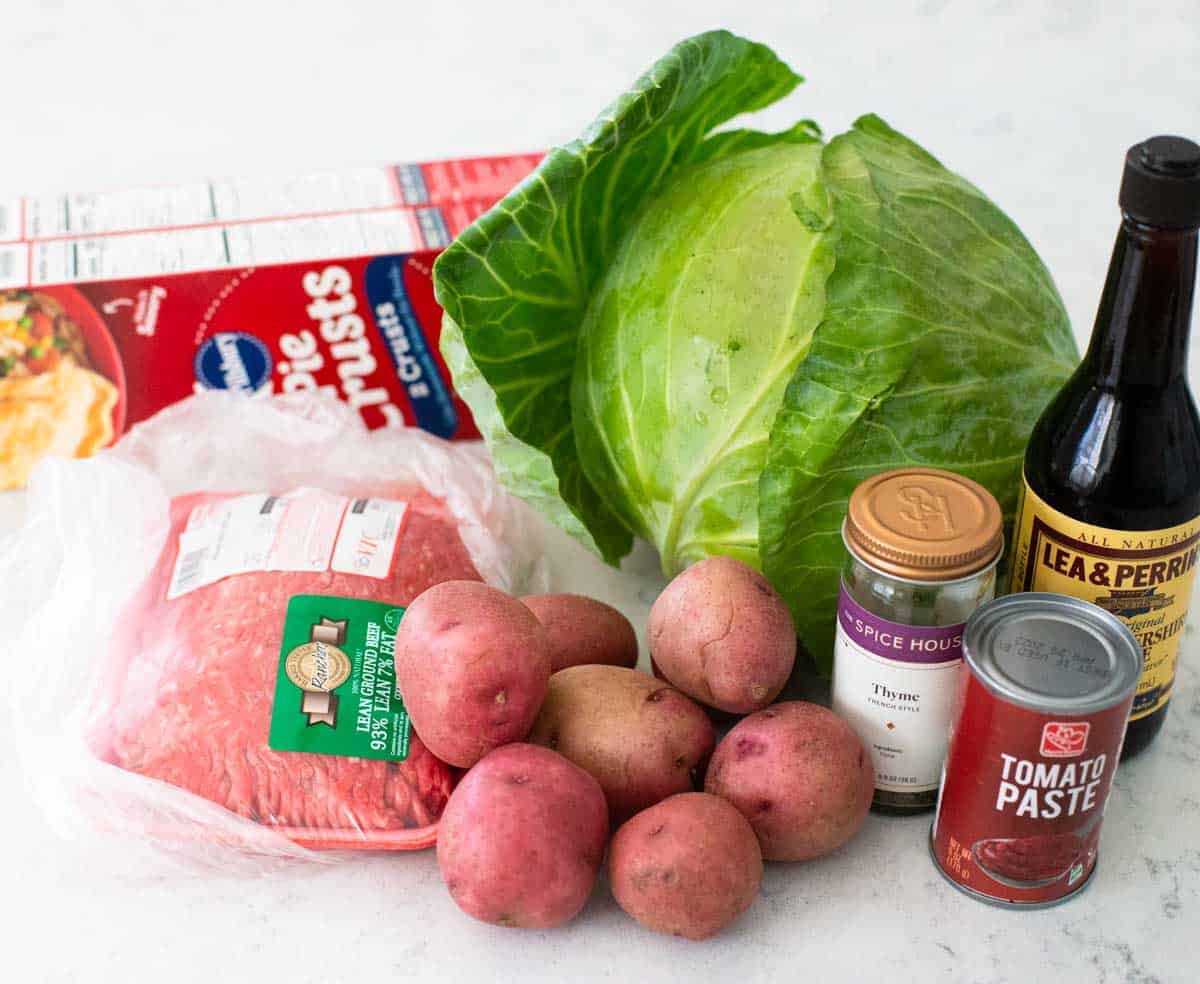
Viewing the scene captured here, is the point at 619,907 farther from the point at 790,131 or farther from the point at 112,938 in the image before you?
the point at 790,131

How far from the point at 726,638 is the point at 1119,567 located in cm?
31

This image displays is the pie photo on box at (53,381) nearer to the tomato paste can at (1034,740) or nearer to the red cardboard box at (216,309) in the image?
the red cardboard box at (216,309)

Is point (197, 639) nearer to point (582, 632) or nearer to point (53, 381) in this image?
point (582, 632)

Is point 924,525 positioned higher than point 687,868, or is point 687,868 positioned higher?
point 924,525

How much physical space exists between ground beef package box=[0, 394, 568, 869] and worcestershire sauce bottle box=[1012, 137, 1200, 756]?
0.54 meters

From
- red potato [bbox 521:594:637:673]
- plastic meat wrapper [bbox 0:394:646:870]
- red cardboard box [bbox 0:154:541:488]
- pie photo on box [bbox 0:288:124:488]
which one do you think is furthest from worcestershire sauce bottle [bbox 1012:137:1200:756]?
pie photo on box [bbox 0:288:124:488]

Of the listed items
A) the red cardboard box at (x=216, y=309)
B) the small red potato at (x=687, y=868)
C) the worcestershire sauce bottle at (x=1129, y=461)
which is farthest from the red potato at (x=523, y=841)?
the red cardboard box at (x=216, y=309)

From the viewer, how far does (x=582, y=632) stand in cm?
127

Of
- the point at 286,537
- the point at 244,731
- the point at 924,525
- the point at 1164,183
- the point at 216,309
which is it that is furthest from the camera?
the point at 216,309

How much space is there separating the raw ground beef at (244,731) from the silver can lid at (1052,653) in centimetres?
46

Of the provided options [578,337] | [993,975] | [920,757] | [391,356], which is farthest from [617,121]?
[993,975]

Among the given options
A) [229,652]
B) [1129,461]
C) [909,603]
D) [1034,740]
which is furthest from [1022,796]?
[229,652]

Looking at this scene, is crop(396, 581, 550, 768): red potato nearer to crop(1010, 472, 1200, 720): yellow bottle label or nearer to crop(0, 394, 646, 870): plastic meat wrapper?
crop(0, 394, 646, 870): plastic meat wrapper

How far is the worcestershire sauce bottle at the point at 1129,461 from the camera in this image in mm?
1048
